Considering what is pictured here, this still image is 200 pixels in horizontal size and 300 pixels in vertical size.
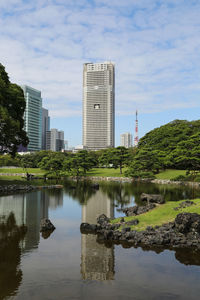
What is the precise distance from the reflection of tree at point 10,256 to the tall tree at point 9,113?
54.8 ft

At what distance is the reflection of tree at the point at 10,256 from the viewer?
955 cm

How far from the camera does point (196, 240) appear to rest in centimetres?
1419

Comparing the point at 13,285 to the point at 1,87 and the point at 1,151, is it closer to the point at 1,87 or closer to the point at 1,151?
the point at 1,87

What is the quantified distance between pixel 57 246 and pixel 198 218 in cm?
854

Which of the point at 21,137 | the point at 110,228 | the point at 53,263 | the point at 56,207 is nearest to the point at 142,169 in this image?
the point at 21,137

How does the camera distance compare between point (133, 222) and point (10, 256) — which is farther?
point (133, 222)

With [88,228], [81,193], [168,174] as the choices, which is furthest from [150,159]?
[88,228]

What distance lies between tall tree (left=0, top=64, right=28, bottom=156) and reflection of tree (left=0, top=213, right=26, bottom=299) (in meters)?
16.7

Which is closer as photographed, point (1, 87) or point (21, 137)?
point (1, 87)

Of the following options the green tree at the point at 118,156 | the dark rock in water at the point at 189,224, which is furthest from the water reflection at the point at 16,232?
the green tree at the point at 118,156

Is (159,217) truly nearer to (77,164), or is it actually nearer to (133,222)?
(133,222)

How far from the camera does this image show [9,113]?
35.4 metres

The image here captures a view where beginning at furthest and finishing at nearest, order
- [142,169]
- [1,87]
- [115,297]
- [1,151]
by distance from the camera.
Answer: [142,169], [1,151], [1,87], [115,297]

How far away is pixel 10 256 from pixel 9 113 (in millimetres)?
26605
